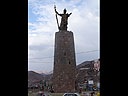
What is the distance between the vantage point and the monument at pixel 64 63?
20281 mm

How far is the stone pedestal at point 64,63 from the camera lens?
66.5 ft

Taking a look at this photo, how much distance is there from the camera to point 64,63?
20.3 m

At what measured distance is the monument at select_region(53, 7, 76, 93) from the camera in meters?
20.3

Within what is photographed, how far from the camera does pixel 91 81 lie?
25234 mm

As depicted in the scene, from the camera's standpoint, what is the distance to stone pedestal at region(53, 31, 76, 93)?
66.5 ft

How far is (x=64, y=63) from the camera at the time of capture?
66.5 feet
